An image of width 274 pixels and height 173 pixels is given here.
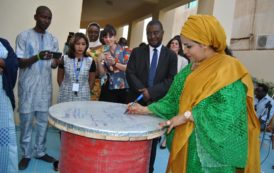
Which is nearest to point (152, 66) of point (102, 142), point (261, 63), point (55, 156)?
point (102, 142)

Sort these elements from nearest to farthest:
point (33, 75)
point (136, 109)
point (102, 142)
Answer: point (102, 142)
point (136, 109)
point (33, 75)

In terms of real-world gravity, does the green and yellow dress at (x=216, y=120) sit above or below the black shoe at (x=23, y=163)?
above

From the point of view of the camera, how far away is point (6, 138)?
252cm

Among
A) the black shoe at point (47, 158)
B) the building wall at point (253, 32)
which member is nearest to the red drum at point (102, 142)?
the black shoe at point (47, 158)

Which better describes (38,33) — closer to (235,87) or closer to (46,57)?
(46,57)

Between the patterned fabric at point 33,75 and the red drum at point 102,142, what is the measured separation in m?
1.50

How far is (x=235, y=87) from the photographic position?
5.57ft

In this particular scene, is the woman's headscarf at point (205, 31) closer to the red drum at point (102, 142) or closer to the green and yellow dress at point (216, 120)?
the green and yellow dress at point (216, 120)

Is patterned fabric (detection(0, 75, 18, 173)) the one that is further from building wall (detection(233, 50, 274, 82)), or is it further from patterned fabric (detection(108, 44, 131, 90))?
building wall (detection(233, 50, 274, 82))

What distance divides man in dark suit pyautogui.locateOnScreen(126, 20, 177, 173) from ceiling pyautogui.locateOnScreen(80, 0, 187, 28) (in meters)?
3.95

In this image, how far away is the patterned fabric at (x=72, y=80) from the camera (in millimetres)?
3283

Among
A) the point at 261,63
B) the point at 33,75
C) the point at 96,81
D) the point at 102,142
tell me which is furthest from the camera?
the point at 261,63

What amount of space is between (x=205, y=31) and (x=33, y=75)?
211 cm

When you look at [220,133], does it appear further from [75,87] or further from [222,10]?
[222,10]
